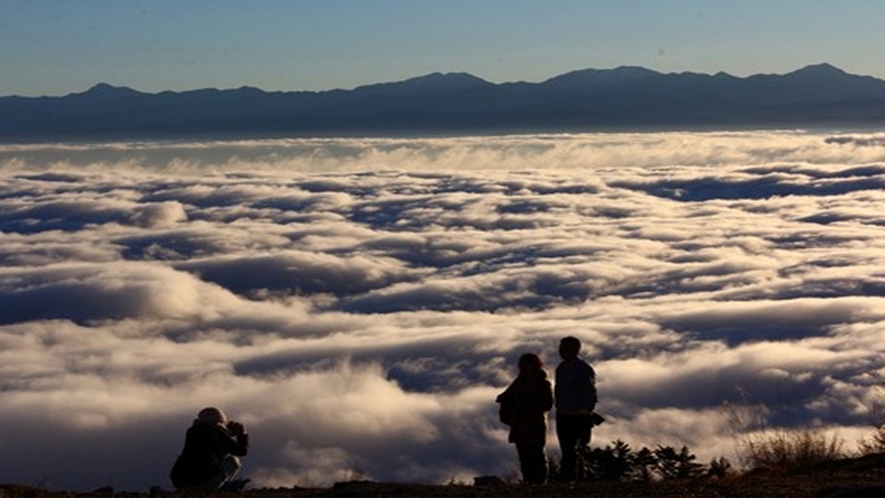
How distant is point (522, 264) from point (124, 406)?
73.7 meters

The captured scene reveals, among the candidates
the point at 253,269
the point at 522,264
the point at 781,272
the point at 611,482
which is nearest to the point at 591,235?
the point at 522,264

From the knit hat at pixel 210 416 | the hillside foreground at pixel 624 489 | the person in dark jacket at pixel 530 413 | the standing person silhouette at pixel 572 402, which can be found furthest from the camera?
the standing person silhouette at pixel 572 402

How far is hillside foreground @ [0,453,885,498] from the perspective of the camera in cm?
1048

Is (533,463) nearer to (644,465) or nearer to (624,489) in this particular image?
(644,465)

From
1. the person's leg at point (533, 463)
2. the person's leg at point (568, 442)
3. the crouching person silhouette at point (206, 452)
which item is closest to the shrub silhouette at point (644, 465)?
the person's leg at point (568, 442)

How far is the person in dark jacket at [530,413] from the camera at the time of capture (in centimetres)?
1208

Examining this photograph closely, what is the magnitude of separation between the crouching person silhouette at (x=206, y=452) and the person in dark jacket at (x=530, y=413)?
7.28ft

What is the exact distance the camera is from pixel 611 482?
11453mm

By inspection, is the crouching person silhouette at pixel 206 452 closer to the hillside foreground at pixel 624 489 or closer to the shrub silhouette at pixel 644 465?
the hillside foreground at pixel 624 489

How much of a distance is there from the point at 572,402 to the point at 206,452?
3.02 meters

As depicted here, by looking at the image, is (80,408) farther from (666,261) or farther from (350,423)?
(666,261)

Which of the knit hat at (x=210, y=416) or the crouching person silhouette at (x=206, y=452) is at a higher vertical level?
the knit hat at (x=210, y=416)

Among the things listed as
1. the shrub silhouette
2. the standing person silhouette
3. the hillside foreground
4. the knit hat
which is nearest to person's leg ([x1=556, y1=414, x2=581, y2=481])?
the standing person silhouette

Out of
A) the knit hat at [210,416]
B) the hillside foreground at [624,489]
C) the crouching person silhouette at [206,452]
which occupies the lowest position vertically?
the hillside foreground at [624,489]
